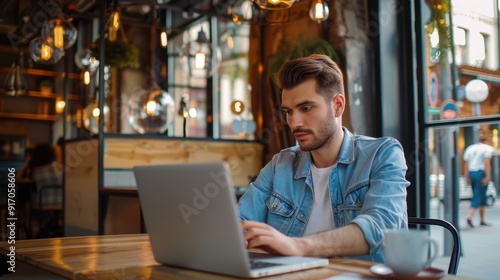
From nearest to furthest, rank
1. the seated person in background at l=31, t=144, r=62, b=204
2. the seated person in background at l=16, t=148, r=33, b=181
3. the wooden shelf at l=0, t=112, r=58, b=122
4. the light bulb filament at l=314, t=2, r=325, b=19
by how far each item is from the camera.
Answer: the light bulb filament at l=314, t=2, r=325, b=19 < the seated person in background at l=31, t=144, r=62, b=204 < the seated person in background at l=16, t=148, r=33, b=181 < the wooden shelf at l=0, t=112, r=58, b=122

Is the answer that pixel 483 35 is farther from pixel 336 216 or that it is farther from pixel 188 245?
pixel 188 245

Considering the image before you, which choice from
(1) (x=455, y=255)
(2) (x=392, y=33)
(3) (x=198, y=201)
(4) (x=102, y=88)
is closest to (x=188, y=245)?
(3) (x=198, y=201)

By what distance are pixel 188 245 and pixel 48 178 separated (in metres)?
5.61

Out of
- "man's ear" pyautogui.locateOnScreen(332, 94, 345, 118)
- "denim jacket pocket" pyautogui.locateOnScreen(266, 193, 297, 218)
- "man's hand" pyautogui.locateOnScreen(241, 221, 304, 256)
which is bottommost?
"man's hand" pyautogui.locateOnScreen(241, 221, 304, 256)

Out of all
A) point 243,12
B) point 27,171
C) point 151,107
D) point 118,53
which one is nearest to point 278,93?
point 151,107

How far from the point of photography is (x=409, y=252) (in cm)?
105

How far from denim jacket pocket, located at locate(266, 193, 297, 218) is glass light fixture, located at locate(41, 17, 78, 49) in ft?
9.01

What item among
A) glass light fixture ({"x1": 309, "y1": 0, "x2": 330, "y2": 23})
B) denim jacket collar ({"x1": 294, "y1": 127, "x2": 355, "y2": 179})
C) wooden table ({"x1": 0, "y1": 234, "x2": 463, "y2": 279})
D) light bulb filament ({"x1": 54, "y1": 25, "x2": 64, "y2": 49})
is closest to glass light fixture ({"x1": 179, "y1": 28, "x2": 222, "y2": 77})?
light bulb filament ({"x1": 54, "y1": 25, "x2": 64, "y2": 49})

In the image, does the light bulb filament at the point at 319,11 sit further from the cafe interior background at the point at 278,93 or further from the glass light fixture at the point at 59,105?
the glass light fixture at the point at 59,105

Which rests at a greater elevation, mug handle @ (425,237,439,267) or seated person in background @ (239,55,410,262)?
seated person in background @ (239,55,410,262)

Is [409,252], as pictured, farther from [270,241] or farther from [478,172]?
[478,172]

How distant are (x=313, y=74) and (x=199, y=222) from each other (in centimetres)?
79

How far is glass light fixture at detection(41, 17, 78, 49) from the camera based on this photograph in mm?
4012

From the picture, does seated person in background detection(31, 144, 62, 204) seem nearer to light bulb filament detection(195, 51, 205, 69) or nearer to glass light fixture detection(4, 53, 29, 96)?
glass light fixture detection(4, 53, 29, 96)
